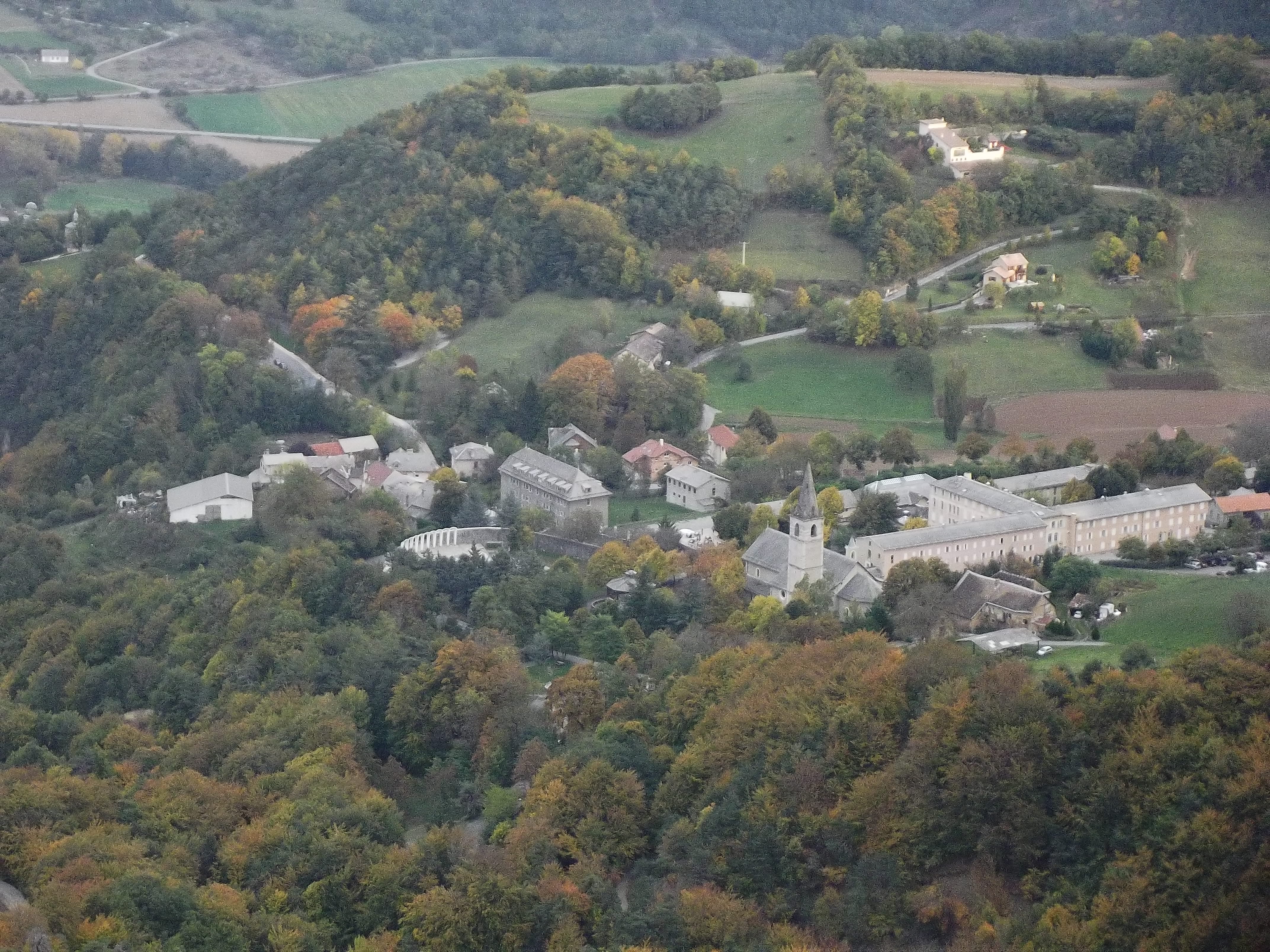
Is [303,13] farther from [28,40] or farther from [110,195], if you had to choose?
[110,195]

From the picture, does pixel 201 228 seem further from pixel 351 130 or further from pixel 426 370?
pixel 426 370

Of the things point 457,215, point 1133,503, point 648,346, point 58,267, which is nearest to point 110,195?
point 58,267

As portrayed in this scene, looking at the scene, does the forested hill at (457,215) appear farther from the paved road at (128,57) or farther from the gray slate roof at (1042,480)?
the paved road at (128,57)

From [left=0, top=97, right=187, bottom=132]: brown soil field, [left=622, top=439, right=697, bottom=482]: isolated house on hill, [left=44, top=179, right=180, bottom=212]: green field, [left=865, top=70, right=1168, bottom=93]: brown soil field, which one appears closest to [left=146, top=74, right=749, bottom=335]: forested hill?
[left=865, top=70, right=1168, bottom=93]: brown soil field

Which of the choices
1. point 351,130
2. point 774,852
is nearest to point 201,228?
point 351,130

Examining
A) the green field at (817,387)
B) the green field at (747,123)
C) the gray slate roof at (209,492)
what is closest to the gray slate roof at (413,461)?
the gray slate roof at (209,492)

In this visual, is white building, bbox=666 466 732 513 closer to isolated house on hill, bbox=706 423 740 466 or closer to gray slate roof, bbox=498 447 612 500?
gray slate roof, bbox=498 447 612 500
